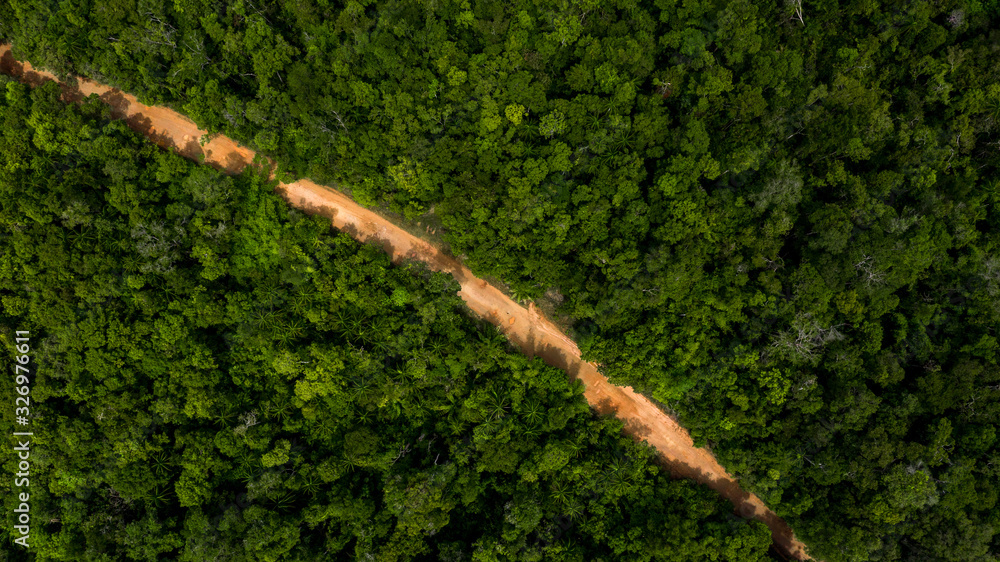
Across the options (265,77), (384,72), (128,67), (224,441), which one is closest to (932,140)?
(384,72)

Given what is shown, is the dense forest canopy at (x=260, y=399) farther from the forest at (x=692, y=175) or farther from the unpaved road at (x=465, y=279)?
the forest at (x=692, y=175)

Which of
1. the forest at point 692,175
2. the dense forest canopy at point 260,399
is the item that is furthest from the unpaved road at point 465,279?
the forest at point 692,175

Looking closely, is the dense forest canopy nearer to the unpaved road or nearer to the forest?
the unpaved road

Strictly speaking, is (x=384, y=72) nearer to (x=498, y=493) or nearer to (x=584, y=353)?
(x=584, y=353)

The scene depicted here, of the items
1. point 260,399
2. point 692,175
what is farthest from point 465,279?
point 692,175

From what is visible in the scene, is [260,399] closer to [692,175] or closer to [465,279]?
[465,279]

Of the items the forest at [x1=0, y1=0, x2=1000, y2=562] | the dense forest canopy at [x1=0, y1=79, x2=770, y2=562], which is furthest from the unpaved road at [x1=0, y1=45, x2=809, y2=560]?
the forest at [x1=0, y1=0, x2=1000, y2=562]
